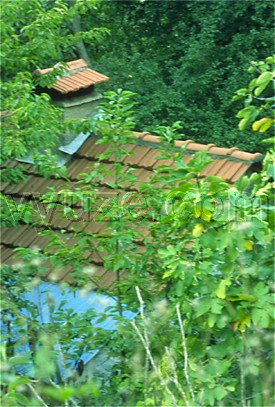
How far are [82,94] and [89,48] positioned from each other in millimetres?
7423

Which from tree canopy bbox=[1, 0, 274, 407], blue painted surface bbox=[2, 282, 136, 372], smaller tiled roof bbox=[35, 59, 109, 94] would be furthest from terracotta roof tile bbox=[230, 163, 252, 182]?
smaller tiled roof bbox=[35, 59, 109, 94]

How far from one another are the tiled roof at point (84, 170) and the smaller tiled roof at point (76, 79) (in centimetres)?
58

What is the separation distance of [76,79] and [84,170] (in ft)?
4.34

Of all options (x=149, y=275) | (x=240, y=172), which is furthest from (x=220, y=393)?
(x=240, y=172)

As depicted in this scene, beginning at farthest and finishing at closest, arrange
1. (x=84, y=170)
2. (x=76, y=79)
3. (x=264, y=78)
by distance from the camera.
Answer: (x=76, y=79) → (x=84, y=170) → (x=264, y=78)

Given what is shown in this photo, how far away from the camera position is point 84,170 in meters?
6.78

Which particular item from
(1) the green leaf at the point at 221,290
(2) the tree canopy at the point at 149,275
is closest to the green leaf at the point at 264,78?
(2) the tree canopy at the point at 149,275

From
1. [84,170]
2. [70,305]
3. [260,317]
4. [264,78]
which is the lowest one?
[70,305]

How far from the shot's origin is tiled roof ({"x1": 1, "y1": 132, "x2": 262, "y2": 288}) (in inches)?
222

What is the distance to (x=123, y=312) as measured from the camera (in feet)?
14.8

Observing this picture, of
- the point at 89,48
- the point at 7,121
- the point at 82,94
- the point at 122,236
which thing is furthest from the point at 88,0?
the point at 89,48

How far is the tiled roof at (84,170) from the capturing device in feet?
18.5

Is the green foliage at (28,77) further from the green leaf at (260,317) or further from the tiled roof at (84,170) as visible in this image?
the green leaf at (260,317)

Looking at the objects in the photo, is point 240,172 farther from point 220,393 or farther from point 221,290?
point 220,393
